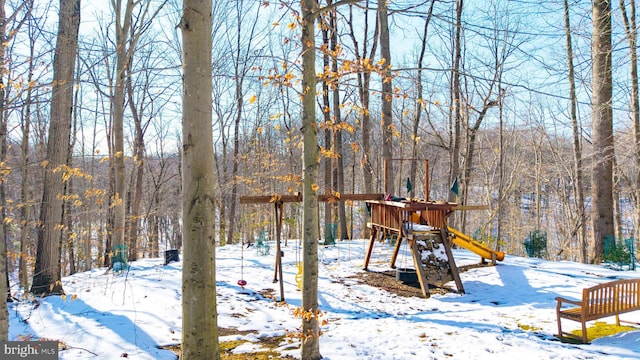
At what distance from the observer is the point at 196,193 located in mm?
2826

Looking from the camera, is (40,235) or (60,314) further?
(40,235)

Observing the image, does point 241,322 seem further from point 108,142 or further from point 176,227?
point 176,227

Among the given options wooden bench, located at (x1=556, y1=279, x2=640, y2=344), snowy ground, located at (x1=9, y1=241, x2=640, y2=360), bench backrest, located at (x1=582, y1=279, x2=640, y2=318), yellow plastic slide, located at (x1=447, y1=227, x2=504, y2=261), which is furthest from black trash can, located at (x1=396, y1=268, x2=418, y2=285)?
bench backrest, located at (x1=582, y1=279, x2=640, y2=318)

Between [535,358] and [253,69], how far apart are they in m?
4.42

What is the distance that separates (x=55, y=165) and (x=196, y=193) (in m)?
5.46

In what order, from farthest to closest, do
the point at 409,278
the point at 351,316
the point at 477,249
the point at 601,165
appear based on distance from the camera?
the point at 601,165 → the point at 477,249 → the point at 409,278 → the point at 351,316

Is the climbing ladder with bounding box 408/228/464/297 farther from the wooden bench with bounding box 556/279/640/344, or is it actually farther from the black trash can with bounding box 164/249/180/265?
the black trash can with bounding box 164/249/180/265

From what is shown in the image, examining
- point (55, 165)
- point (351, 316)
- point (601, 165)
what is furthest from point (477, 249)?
point (55, 165)

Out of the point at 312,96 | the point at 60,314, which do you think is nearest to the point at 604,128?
the point at 312,96

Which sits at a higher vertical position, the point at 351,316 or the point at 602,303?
the point at 602,303

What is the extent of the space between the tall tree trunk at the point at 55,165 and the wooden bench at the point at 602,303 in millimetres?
8102

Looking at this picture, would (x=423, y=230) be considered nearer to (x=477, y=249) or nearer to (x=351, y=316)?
(x=477, y=249)

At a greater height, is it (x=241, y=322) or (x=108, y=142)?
(x=108, y=142)

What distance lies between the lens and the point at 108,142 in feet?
62.4
